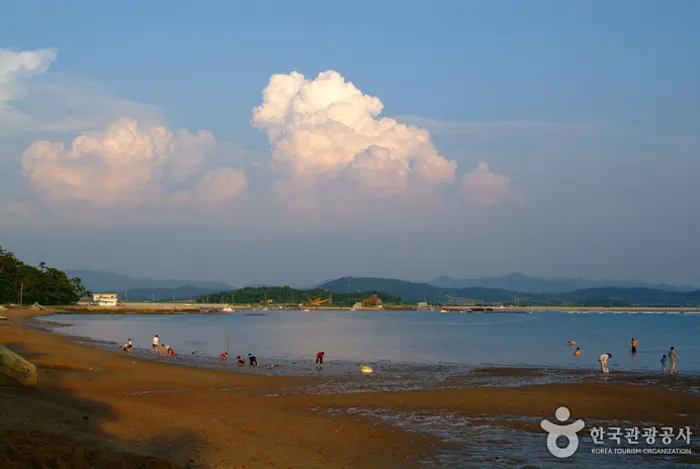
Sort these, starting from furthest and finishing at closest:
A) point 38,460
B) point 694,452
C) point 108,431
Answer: point 694,452
point 108,431
point 38,460

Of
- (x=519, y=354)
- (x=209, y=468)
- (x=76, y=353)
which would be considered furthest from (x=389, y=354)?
(x=209, y=468)

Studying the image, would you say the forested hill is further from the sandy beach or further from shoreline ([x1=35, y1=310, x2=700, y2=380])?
the sandy beach

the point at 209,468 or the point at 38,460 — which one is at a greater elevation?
the point at 38,460

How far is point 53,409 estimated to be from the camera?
669 inches

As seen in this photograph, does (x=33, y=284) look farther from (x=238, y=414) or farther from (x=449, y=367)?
(x=238, y=414)

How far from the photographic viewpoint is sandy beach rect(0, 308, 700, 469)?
1345 cm

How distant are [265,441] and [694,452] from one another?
11.5 metres

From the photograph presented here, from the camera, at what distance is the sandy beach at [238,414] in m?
13.5

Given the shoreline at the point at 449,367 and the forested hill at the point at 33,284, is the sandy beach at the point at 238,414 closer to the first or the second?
the shoreline at the point at 449,367

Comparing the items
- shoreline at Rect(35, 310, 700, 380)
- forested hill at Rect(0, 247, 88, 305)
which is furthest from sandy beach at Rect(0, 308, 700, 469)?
forested hill at Rect(0, 247, 88, 305)

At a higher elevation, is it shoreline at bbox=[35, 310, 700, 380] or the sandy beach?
the sandy beach

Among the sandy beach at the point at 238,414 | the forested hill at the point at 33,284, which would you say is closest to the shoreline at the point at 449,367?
the sandy beach at the point at 238,414

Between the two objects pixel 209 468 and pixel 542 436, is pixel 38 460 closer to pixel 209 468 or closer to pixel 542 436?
pixel 209 468

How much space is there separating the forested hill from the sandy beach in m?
110
